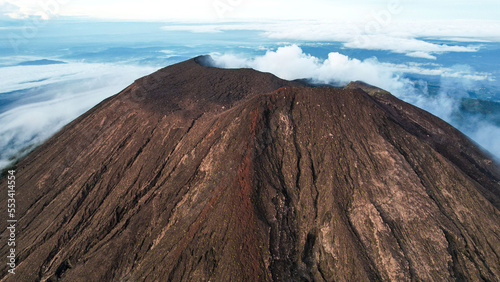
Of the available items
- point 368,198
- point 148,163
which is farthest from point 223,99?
point 368,198

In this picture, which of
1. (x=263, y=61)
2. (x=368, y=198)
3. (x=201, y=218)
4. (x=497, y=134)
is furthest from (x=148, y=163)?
(x=497, y=134)

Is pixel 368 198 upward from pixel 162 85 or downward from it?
downward

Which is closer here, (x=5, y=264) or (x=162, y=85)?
(x=5, y=264)

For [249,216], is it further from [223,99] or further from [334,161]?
[223,99]

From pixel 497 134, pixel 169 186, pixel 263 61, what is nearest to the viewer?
pixel 169 186

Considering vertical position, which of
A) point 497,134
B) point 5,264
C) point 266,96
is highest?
point 266,96

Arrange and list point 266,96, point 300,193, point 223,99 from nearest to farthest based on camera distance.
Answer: point 300,193 → point 266,96 → point 223,99

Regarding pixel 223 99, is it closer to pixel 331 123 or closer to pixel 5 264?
pixel 331 123
